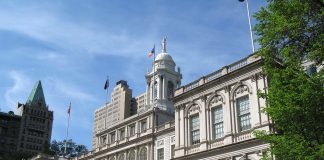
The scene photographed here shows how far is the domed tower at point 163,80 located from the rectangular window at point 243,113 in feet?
69.8

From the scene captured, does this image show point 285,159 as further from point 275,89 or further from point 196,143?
point 196,143

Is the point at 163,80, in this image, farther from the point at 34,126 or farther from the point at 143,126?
the point at 34,126

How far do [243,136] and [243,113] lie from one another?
2.02 meters

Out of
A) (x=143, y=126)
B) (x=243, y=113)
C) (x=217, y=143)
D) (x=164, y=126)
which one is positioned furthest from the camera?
(x=143, y=126)

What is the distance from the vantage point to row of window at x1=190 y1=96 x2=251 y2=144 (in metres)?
35.2

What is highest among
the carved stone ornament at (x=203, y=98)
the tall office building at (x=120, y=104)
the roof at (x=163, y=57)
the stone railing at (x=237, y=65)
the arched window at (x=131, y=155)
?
the tall office building at (x=120, y=104)

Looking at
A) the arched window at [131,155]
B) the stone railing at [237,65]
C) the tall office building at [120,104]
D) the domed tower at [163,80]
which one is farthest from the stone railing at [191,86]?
the tall office building at [120,104]

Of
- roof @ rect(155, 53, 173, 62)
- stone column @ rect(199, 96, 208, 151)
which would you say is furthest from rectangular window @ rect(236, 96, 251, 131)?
roof @ rect(155, 53, 173, 62)

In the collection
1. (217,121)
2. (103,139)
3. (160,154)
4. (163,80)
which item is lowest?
(160,154)

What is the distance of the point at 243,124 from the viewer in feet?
116

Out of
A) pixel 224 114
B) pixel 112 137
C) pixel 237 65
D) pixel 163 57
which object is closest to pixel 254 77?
pixel 237 65

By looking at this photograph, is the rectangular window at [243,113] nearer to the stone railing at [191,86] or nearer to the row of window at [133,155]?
the stone railing at [191,86]

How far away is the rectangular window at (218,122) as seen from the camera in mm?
36938

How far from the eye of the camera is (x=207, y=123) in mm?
37812
